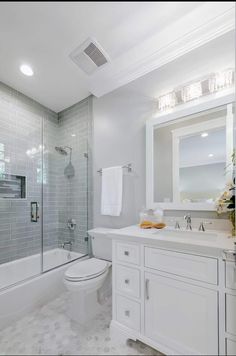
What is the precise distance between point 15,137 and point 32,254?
4.94ft

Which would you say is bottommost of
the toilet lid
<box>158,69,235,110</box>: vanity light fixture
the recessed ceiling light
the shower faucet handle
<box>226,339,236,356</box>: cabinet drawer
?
the toilet lid

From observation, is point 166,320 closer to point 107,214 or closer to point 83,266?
point 83,266

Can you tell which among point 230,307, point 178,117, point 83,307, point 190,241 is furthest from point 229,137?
point 83,307

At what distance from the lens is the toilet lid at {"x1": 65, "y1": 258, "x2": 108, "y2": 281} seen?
1521 millimetres

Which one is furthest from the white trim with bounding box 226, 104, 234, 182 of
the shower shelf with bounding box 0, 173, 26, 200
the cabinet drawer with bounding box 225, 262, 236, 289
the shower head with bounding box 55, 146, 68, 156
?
the shower shelf with bounding box 0, 173, 26, 200

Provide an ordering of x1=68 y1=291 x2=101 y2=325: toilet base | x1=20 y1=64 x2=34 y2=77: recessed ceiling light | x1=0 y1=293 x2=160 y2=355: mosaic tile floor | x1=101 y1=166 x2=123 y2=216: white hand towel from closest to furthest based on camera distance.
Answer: x1=0 y1=293 x2=160 y2=355: mosaic tile floor → x1=68 y1=291 x2=101 y2=325: toilet base → x1=20 y1=64 x2=34 y2=77: recessed ceiling light → x1=101 y1=166 x2=123 y2=216: white hand towel

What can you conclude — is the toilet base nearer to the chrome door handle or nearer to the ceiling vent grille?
the chrome door handle

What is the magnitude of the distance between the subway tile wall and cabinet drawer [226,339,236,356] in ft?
5.77

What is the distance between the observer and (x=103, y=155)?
2229 mm

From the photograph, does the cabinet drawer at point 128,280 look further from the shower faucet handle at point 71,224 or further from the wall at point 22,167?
the wall at point 22,167

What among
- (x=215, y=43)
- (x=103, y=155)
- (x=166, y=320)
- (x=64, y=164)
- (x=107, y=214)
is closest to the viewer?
(x=166, y=320)

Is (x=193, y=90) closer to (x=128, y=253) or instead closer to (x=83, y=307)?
(x=128, y=253)

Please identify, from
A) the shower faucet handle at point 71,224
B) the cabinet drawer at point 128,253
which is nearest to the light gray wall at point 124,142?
the shower faucet handle at point 71,224

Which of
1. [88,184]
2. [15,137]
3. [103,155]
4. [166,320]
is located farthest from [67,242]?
[166,320]
